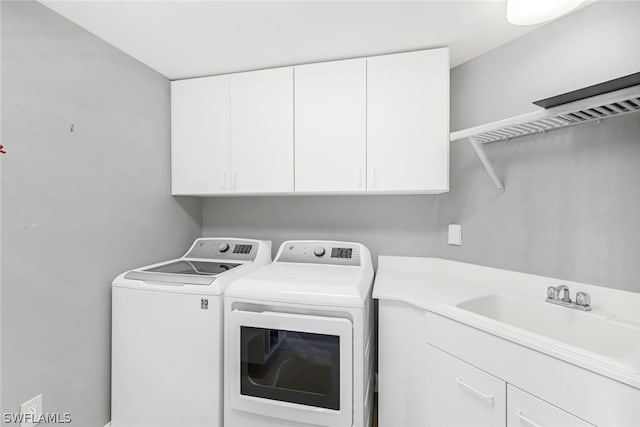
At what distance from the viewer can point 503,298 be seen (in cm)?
149

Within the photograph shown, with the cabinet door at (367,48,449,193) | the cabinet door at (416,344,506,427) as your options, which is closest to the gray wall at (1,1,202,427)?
the cabinet door at (367,48,449,193)

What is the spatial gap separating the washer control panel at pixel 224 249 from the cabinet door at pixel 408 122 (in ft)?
3.13

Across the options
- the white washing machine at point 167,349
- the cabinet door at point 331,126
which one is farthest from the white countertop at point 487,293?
the white washing machine at point 167,349

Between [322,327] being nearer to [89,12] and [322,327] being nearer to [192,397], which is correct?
[192,397]

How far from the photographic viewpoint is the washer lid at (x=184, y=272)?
61.0 inches

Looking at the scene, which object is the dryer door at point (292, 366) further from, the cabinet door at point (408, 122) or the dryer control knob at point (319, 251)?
the cabinet door at point (408, 122)

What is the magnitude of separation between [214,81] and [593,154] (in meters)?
2.16

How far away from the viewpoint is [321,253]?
197 cm

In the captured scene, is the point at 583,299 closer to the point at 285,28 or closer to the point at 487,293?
the point at 487,293

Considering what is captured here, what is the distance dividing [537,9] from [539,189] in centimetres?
80

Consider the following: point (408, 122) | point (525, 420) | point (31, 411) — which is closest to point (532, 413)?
point (525, 420)

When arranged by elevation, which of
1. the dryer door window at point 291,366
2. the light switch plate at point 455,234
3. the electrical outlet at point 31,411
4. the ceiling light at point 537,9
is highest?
the ceiling light at point 537,9

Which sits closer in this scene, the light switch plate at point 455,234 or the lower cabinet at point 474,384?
the lower cabinet at point 474,384

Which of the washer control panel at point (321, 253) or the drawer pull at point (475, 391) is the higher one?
the washer control panel at point (321, 253)
